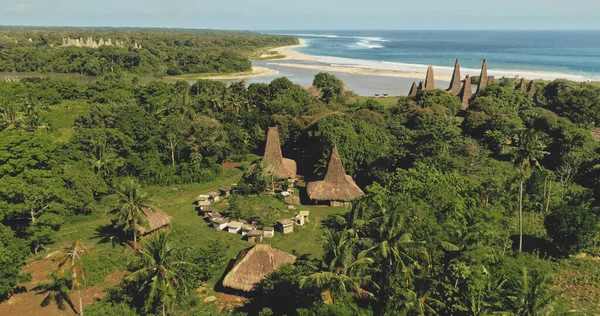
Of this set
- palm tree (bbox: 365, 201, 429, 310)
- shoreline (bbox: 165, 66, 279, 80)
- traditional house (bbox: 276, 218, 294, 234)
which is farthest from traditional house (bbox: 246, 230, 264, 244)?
shoreline (bbox: 165, 66, 279, 80)

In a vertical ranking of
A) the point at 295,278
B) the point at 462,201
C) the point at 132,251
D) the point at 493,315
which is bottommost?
the point at 132,251

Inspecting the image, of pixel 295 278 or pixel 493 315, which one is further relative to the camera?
pixel 295 278

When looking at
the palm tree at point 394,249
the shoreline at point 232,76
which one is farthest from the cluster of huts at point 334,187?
the shoreline at point 232,76

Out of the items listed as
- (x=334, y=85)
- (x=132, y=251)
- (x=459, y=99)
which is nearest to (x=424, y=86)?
(x=459, y=99)

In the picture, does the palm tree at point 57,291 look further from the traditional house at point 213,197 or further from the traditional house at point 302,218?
the traditional house at point 302,218

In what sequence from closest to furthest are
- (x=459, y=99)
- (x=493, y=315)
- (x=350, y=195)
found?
(x=493, y=315) → (x=350, y=195) → (x=459, y=99)

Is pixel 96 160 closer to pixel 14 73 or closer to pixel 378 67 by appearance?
pixel 14 73

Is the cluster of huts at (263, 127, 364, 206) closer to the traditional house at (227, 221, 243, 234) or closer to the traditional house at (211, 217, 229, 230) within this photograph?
the traditional house at (227, 221, 243, 234)
